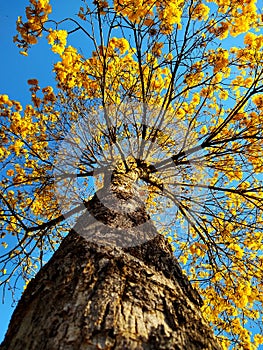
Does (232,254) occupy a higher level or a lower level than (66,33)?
lower

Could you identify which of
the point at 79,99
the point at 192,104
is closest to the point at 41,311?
the point at 79,99

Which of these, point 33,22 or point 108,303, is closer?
point 108,303

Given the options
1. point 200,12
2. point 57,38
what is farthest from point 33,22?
point 200,12

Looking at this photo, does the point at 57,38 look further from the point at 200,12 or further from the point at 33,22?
the point at 200,12

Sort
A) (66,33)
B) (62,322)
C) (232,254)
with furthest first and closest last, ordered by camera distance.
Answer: (232,254) < (66,33) < (62,322)

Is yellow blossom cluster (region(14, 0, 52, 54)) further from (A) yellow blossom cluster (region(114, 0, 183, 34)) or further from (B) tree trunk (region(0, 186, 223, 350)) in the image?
(B) tree trunk (region(0, 186, 223, 350))

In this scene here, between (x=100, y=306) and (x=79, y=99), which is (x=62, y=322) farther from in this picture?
(x=79, y=99)

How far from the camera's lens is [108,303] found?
111cm

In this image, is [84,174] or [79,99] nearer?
[79,99]

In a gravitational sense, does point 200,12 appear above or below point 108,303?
above

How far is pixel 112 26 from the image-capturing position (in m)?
3.26

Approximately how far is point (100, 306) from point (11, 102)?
417 centimetres

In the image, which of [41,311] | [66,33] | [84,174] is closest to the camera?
[41,311]

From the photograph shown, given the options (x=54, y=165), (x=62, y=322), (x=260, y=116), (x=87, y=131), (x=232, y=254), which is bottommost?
(x=62, y=322)
